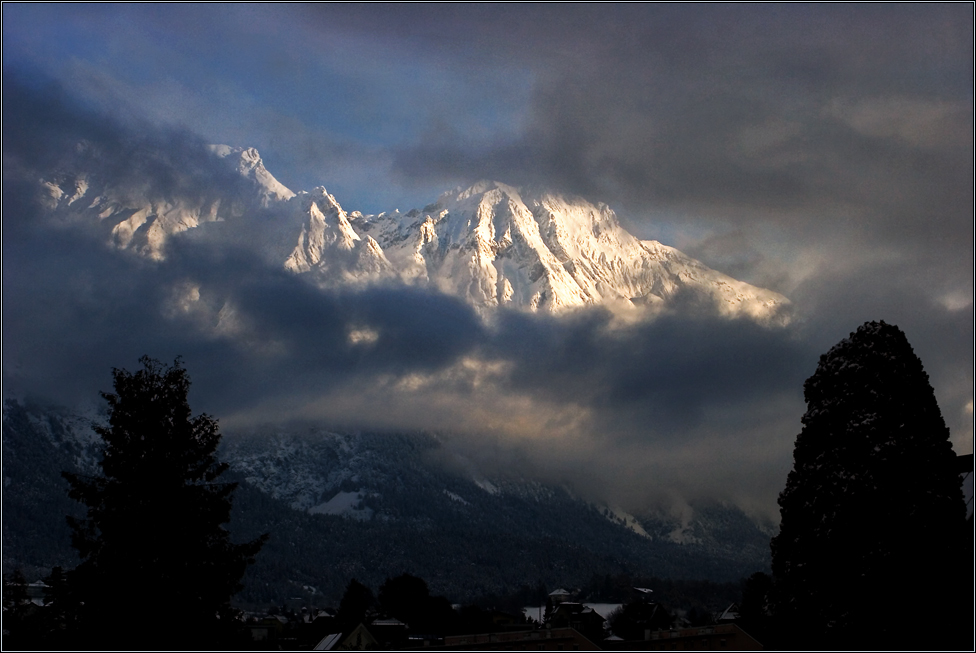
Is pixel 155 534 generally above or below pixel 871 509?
below

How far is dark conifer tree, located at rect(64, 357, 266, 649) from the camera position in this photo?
37.5 m

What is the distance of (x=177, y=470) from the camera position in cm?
3938

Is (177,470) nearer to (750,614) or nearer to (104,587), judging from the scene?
(104,587)

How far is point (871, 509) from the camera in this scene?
38531mm

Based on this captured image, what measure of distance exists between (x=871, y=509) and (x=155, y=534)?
74.3ft

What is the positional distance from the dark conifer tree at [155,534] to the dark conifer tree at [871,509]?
725 inches

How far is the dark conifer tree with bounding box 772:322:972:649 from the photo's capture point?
37.6 metres

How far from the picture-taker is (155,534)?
3803 centimetres

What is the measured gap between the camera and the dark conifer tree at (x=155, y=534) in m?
37.5

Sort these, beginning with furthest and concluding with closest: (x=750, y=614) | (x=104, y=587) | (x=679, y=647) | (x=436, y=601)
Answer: (x=436, y=601) → (x=750, y=614) → (x=679, y=647) → (x=104, y=587)

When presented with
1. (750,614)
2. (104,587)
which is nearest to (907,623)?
(104,587)

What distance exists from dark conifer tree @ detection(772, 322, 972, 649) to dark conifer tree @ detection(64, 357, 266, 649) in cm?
1842

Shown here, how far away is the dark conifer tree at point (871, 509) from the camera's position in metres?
37.6

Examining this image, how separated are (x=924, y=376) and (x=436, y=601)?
11194cm
